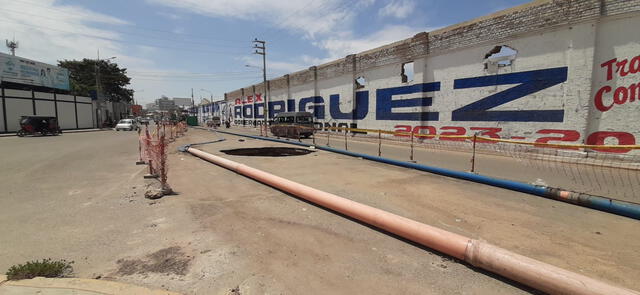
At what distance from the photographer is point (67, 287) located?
2609 millimetres

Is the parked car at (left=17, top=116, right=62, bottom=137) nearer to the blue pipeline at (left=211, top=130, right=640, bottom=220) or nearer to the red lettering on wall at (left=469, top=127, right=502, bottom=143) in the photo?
the blue pipeline at (left=211, top=130, right=640, bottom=220)

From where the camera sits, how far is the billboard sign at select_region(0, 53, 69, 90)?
94.0 ft

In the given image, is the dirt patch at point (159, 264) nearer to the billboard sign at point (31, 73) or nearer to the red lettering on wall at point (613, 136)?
the red lettering on wall at point (613, 136)

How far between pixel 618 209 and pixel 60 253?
28.2ft

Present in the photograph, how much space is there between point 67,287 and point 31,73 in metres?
44.0

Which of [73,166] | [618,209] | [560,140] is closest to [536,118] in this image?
[560,140]

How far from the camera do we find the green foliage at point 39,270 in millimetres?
2762

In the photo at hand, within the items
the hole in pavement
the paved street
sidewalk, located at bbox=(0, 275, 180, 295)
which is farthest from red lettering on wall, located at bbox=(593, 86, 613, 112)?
sidewalk, located at bbox=(0, 275, 180, 295)

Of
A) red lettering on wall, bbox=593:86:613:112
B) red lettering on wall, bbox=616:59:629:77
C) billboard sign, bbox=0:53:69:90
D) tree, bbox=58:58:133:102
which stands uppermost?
tree, bbox=58:58:133:102

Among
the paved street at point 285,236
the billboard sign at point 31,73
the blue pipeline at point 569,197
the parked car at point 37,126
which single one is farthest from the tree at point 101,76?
the blue pipeline at point 569,197

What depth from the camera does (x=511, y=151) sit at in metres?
13.4

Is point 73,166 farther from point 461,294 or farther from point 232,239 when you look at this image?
point 461,294

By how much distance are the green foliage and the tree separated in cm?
6576

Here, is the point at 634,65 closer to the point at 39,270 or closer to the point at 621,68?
the point at 621,68
